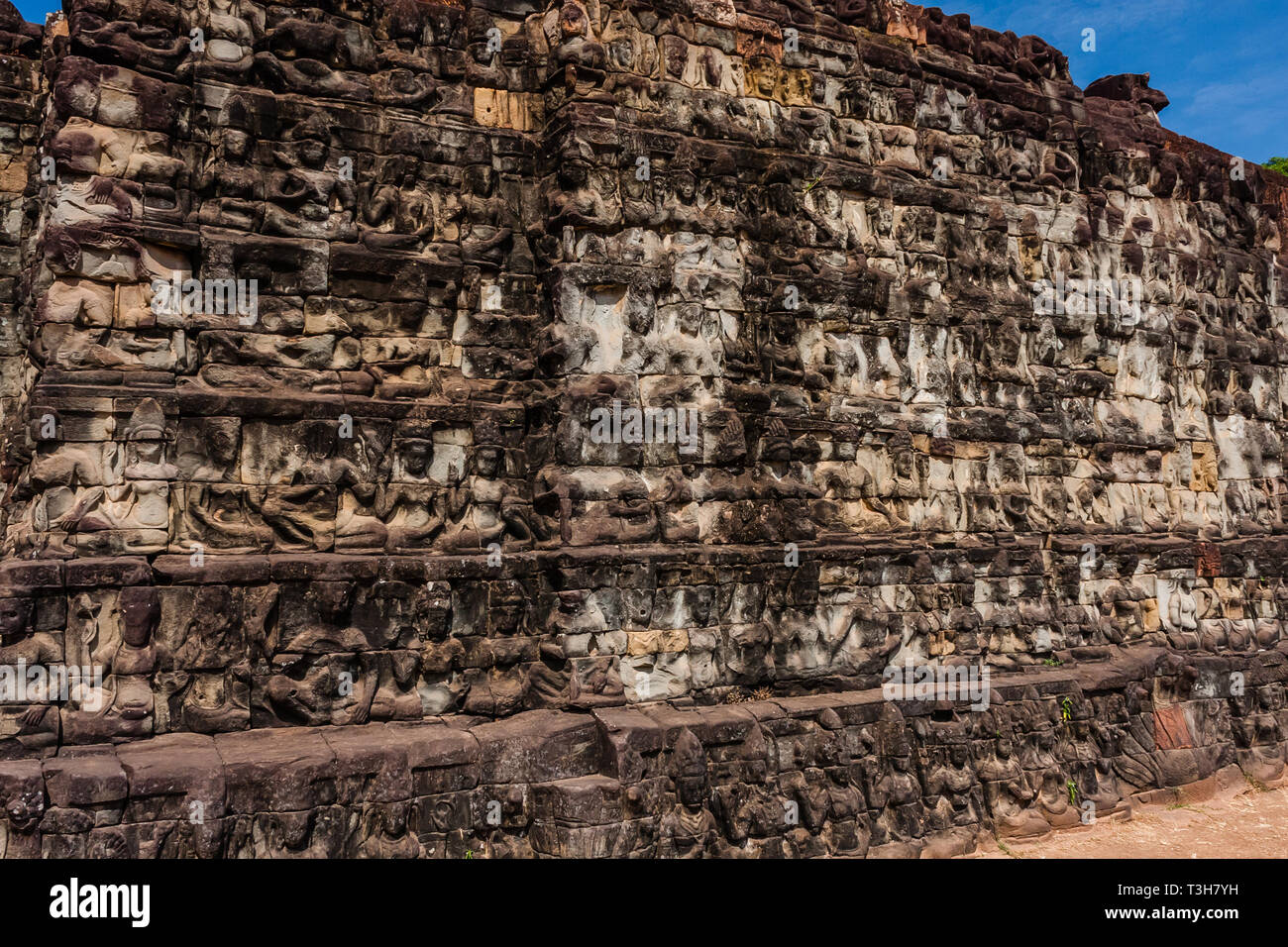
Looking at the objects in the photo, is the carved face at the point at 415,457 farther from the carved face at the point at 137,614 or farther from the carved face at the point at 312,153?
the carved face at the point at 312,153

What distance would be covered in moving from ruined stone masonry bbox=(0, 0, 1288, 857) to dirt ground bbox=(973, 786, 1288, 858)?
9.8 inches

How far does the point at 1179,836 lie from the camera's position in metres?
9.27

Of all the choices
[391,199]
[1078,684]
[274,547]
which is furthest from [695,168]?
[1078,684]

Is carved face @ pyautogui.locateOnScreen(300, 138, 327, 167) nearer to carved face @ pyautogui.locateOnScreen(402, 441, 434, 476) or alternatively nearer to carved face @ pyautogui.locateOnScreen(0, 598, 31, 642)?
carved face @ pyautogui.locateOnScreen(402, 441, 434, 476)

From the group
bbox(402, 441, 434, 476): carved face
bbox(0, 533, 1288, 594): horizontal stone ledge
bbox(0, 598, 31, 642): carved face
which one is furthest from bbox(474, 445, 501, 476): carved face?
bbox(0, 598, 31, 642): carved face

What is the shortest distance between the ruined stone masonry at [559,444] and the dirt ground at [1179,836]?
249mm

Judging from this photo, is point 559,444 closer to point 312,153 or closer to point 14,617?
point 312,153

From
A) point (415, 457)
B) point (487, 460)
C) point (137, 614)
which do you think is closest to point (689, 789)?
point (487, 460)

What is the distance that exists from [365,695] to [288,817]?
1.05 meters

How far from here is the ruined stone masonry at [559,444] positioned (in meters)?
6.58

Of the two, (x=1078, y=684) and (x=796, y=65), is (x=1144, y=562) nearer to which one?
(x=1078, y=684)

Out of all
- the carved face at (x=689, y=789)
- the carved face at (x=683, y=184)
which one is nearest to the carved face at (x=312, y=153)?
the carved face at (x=683, y=184)

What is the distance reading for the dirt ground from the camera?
28.8 feet

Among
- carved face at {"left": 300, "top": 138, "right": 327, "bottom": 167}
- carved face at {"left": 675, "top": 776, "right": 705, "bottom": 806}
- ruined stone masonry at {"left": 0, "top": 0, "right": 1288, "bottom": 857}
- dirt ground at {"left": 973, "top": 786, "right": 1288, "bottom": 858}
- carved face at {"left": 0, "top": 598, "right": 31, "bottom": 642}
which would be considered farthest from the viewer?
dirt ground at {"left": 973, "top": 786, "right": 1288, "bottom": 858}
